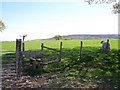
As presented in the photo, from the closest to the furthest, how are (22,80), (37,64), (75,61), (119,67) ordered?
1. (22,80)
2. (37,64)
3. (119,67)
4. (75,61)

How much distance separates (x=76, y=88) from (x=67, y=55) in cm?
1219

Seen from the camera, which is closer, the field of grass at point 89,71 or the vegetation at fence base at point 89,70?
the field of grass at point 89,71

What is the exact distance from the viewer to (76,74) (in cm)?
1585

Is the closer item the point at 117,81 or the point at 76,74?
the point at 117,81

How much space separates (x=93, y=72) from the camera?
16.4 metres

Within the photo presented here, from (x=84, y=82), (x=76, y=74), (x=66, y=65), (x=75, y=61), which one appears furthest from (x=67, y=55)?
(x=84, y=82)

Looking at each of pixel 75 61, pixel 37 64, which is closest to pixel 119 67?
pixel 75 61

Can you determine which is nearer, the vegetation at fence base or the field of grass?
the field of grass

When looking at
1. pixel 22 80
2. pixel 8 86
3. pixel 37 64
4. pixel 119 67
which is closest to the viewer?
pixel 8 86

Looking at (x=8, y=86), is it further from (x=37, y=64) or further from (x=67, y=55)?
(x=67, y=55)

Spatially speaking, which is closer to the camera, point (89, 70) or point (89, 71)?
point (89, 71)

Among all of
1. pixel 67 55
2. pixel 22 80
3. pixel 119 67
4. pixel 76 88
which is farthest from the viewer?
pixel 67 55

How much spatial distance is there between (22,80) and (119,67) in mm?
6441

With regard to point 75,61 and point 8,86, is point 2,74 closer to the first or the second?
point 8,86
